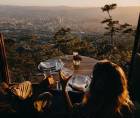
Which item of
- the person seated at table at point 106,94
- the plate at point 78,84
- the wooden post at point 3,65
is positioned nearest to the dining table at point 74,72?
the plate at point 78,84

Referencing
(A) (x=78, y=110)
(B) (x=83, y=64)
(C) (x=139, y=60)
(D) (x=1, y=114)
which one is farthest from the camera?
(B) (x=83, y=64)

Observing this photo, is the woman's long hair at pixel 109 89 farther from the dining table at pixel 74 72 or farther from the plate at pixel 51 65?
the plate at pixel 51 65

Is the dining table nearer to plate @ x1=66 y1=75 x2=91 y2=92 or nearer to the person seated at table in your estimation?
plate @ x1=66 y1=75 x2=91 y2=92

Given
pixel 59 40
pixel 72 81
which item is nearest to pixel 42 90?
pixel 72 81

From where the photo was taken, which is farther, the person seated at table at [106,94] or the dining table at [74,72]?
the dining table at [74,72]

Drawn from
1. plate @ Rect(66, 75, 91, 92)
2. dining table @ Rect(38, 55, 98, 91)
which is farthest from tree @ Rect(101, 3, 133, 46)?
plate @ Rect(66, 75, 91, 92)

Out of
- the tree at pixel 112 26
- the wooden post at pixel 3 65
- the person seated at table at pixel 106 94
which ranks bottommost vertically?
the tree at pixel 112 26

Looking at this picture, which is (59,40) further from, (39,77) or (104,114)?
(104,114)

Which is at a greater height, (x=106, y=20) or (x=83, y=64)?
(x=83, y=64)
